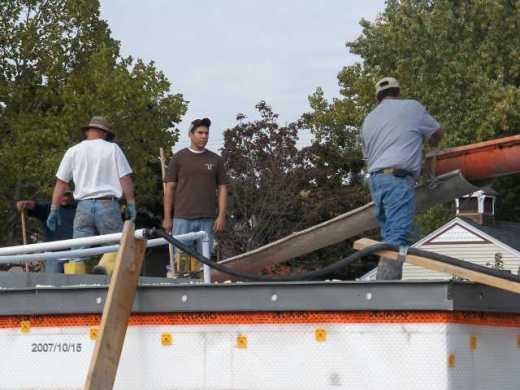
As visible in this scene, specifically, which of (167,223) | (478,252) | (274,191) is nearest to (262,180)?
Result: (274,191)

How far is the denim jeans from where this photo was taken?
7164 mm

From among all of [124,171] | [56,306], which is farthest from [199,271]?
[56,306]

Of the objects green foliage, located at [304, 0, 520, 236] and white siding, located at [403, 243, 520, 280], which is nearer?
green foliage, located at [304, 0, 520, 236]

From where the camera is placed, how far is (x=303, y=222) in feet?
158

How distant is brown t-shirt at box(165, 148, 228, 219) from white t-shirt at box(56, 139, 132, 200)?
41.6 inches

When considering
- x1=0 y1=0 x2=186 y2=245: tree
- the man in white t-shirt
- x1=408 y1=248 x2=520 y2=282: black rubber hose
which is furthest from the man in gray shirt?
x1=0 y1=0 x2=186 y2=245: tree

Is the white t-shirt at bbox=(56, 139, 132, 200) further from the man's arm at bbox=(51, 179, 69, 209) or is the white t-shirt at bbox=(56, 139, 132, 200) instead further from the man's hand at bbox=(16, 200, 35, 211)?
the man's hand at bbox=(16, 200, 35, 211)

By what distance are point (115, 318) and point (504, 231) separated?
55486 mm

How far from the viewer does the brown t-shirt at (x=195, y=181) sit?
10133mm

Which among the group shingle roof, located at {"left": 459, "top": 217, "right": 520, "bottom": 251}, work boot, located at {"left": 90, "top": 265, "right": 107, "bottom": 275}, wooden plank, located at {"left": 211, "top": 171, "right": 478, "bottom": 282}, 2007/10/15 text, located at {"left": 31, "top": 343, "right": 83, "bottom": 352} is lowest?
2007/10/15 text, located at {"left": 31, "top": 343, "right": 83, "bottom": 352}

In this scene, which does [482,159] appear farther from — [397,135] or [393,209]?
[393,209]

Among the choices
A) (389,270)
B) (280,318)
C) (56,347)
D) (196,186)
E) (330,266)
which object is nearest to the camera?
(280,318)

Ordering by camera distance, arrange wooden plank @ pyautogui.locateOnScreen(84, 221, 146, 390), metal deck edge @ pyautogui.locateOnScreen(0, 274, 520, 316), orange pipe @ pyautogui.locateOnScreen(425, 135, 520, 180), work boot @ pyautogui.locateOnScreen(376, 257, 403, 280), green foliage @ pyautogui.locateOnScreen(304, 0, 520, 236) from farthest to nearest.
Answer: green foliage @ pyautogui.locateOnScreen(304, 0, 520, 236) → orange pipe @ pyautogui.locateOnScreen(425, 135, 520, 180) → work boot @ pyautogui.locateOnScreen(376, 257, 403, 280) → wooden plank @ pyautogui.locateOnScreen(84, 221, 146, 390) → metal deck edge @ pyautogui.locateOnScreen(0, 274, 520, 316)

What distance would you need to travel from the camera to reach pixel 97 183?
29.9 ft
